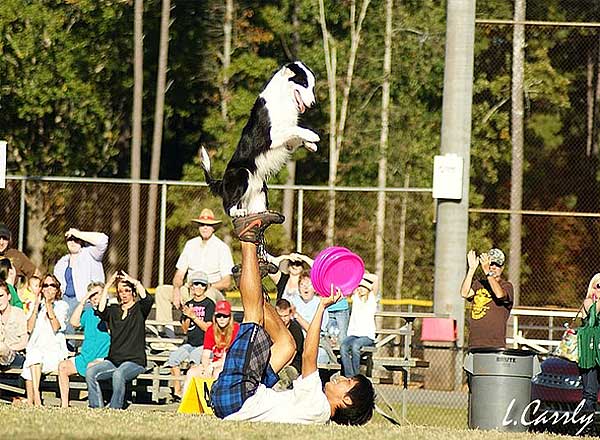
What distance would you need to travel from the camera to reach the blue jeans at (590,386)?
12.5 meters

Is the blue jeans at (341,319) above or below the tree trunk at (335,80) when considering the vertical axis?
below

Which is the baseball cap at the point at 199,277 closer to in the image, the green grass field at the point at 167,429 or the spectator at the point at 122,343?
the spectator at the point at 122,343

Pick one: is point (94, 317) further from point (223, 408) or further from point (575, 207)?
point (575, 207)

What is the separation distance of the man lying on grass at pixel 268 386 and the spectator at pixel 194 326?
15.2 ft

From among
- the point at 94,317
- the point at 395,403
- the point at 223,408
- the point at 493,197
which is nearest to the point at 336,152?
the point at 493,197

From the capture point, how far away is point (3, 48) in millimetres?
29047

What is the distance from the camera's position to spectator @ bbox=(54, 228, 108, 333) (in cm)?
1507

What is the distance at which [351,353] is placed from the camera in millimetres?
14078

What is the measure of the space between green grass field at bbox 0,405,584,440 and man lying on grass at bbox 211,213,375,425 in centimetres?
12

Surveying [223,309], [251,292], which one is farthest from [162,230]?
[251,292]

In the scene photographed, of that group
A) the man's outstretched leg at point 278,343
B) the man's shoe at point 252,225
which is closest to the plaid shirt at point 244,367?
the man's outstretched leg at point 278,343

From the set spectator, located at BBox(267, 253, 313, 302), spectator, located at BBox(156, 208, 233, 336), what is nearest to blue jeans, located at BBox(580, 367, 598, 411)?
spectator, located at BBox(267, 253, 313, 302)

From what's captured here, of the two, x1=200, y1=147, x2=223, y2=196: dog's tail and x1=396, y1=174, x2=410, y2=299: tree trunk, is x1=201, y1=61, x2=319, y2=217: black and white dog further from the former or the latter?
x1=396, y1=174, x2=410, y2=299: tree trunk

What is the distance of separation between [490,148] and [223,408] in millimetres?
12193
